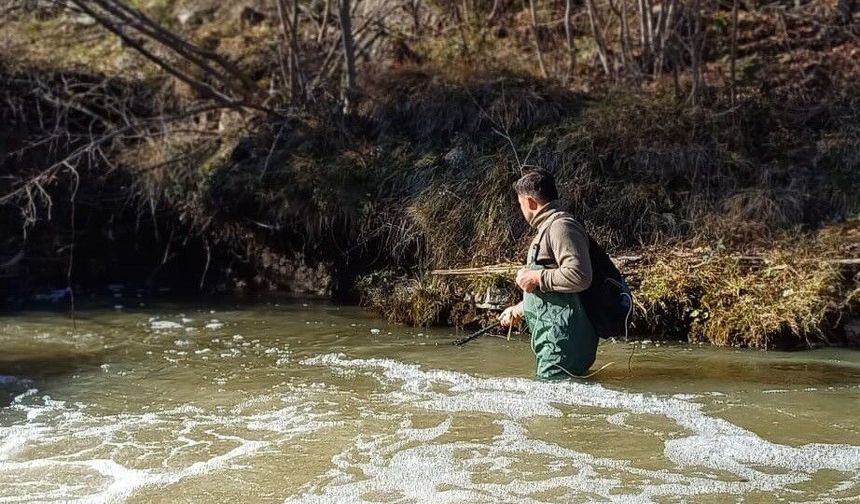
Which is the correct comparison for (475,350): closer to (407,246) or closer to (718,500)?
(407,246)

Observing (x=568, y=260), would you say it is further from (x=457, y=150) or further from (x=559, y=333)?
(x=457, y=150)

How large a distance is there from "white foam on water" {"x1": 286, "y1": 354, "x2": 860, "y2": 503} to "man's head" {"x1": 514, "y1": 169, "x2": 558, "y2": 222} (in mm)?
1174

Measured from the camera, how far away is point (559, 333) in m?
5.91

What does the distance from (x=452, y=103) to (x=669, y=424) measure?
19.1 ft

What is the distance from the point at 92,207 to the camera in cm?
1164

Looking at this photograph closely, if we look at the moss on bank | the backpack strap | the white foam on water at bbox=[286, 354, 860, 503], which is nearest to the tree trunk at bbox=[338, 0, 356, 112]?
the moss on bank

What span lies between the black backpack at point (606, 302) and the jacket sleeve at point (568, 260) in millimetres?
128

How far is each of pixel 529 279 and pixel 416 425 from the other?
1127mm

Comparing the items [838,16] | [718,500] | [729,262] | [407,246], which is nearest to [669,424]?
[718,500]

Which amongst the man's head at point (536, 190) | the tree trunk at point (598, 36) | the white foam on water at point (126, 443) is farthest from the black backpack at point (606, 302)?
the tree trunk at point (598, 36)

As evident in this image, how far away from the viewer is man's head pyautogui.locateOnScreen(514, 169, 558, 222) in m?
5.82

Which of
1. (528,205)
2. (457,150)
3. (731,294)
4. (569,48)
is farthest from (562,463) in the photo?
(569,48)

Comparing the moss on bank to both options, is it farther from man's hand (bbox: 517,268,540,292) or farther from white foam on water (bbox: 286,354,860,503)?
man's hand (bbox: 517,268,540,292)

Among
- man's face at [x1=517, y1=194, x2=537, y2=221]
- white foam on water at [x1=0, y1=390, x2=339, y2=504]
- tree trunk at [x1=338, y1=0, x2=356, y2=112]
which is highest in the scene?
tree trunk at [x1=338, y1=0, x2=356, y2=112]
